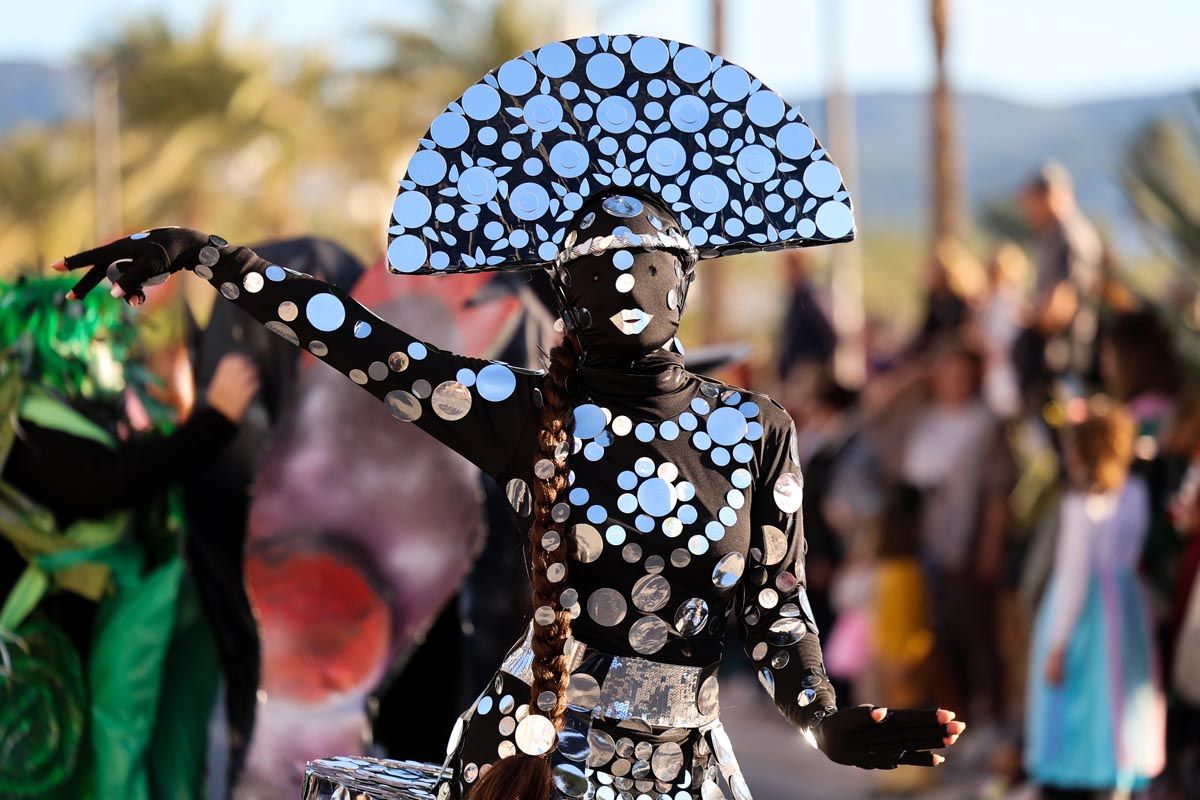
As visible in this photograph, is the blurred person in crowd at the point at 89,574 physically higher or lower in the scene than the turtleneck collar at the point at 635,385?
lower

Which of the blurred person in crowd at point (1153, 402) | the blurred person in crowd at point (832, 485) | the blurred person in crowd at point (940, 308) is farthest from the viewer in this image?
the blurred person in crowd at point (940, 308)

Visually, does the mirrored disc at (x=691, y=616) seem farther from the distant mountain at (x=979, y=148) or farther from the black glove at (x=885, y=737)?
the distant mountain at (x=979, y=148)

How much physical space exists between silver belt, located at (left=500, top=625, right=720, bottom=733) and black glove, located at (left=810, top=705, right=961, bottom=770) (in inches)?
8.9

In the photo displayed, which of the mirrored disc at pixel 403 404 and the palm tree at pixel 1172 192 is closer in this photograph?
the mirrored disc at pixel 403 404

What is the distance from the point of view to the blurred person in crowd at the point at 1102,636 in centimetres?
521

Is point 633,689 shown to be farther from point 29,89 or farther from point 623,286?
point 29,89

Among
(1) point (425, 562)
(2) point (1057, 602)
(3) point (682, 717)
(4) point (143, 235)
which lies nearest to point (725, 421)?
(3) point (682, 717)

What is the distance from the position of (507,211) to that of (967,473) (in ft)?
14.4

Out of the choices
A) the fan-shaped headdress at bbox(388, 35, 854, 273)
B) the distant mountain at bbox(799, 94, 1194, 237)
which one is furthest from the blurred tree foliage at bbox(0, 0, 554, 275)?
the distant mountain at bbox(799, 94, 1194, 237)

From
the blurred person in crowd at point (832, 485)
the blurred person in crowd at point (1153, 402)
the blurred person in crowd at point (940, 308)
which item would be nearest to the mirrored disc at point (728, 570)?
the blurred person in crowd at point (1153, 402)

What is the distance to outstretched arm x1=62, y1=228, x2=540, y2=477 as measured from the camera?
235 centimetres

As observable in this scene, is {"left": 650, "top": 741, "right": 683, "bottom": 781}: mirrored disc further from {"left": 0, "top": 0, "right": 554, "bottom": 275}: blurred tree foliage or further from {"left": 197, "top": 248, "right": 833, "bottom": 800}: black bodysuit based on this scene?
{"left": 0, "top": 0, "right": 554, "bottom": 275}: blurred tree foliage

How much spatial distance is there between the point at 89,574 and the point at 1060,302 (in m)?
4.07

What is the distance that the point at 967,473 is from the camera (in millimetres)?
6508
